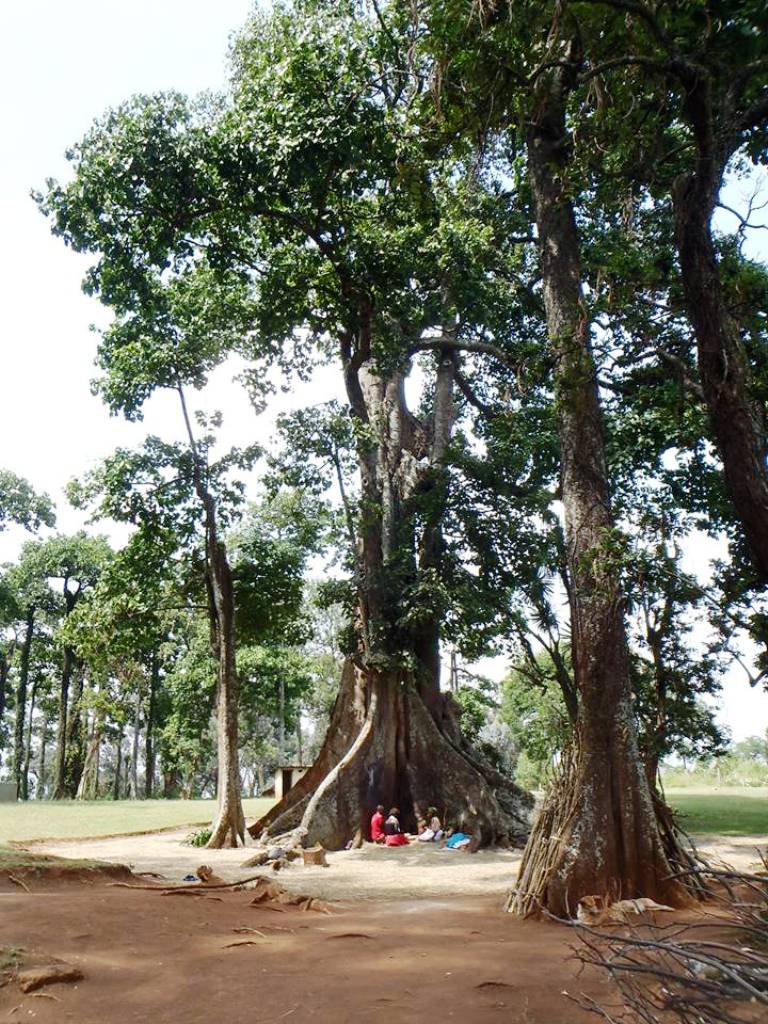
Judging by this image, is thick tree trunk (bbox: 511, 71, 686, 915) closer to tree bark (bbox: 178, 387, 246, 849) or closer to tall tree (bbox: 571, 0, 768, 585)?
tall tree (bbox: 571, 0, 768, 585)

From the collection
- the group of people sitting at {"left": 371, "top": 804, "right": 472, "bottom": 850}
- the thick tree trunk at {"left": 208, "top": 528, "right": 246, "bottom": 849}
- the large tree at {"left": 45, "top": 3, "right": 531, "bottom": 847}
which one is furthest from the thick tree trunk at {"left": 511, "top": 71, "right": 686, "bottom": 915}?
the thick tree trunk at {"left": 208, "top": 528, "right": 246, "bottom": 849}

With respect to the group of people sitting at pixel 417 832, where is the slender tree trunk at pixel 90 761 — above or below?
above

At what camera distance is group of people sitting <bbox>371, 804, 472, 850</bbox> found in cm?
1416

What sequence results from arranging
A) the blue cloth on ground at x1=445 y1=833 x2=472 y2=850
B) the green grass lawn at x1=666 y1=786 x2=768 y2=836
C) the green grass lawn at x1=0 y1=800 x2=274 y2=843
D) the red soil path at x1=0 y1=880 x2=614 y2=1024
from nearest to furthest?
the red soil path at x1=0 y1=880 x2=614 y2=1024 < the blue cloth on ground at x1=445 y1=833 x2=472 y2=850 < the green grass lawn at x1=0 y1=800 x2=274 y2=843 < the green grass lawn at x1=666 y1=786 x2=768 y2=836

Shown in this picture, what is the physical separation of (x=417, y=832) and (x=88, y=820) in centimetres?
944

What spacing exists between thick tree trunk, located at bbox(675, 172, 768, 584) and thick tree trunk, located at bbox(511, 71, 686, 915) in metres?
1.51

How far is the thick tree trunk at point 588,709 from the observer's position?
7168 mm

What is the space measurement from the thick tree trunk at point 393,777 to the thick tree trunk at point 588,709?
772cm

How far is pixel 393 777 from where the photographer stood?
1562cm

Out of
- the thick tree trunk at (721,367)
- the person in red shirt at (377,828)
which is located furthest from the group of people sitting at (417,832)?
the thick tree trunk at (721,367)

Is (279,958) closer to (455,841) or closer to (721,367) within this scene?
(721,367)

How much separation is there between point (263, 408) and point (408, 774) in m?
8.01

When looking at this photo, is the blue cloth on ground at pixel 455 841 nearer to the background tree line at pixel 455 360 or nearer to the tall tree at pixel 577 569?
the background tree line at pixel 455 360

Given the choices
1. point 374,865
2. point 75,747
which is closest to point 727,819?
point 374,865
